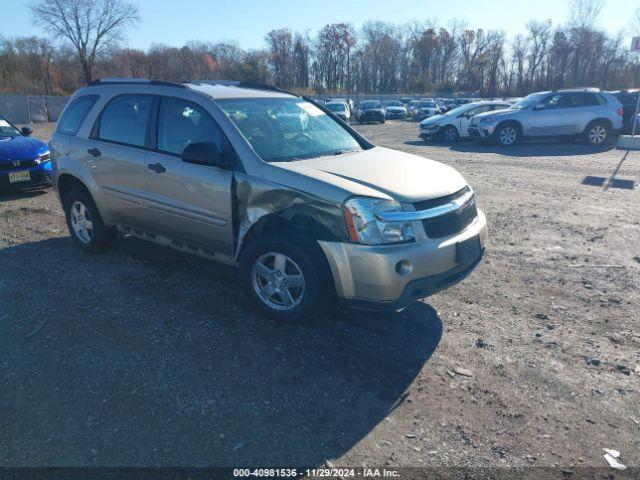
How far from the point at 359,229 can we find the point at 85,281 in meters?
3.11

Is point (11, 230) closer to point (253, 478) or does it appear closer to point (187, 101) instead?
point (187, 101)

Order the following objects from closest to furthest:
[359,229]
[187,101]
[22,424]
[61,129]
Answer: [22,424], [359,229], [187,101], [61,129]

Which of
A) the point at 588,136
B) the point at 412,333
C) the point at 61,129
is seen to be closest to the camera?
the point at 412,333

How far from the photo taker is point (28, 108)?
34.1 meters

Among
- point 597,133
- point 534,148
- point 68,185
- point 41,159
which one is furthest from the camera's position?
point 534,148

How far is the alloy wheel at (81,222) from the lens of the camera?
5793 mm

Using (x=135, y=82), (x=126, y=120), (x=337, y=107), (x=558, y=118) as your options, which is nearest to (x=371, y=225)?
(x=126, y=120)

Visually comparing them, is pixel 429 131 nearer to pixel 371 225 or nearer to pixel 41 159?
pixel 41 159

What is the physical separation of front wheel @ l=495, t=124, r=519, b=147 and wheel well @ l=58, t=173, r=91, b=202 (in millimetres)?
14863

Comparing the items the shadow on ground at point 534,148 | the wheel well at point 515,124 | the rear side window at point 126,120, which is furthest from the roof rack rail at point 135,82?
the wheel well at point 515,124

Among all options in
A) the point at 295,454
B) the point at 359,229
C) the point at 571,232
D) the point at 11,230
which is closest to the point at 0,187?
the point at 11,230

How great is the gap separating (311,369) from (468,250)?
5.15 feet

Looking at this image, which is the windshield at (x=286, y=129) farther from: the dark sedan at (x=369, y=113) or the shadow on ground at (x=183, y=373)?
the dark sedan at (x=369, y=113)

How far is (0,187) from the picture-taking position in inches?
341
